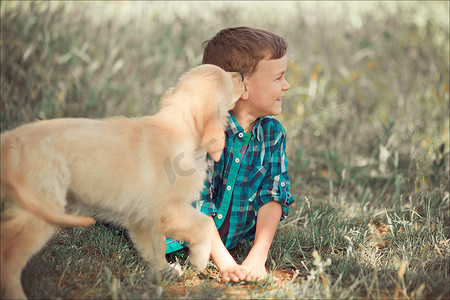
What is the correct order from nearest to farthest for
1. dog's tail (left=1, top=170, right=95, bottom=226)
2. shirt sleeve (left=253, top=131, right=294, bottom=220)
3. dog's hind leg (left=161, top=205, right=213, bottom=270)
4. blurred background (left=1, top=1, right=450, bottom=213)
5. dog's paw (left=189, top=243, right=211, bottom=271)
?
dog's tail (left=1, top=170, right=95, bottom=226) < dog's hind leg (left=161, top=205, right=213, bottom=270) < dog's paw (left=189, top=243, right=211, bottom=271) < shirt sleeve (left=253, top=131, right=294, bottom=220) < blurred background (left=1, top=1, right=450, bottom=213)

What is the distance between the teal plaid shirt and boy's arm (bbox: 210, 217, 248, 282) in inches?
8.9

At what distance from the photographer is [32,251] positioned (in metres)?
1.92

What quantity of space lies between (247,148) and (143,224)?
89 centimetres

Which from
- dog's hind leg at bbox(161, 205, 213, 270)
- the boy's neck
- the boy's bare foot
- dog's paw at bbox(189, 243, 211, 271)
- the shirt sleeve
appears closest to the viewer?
dog's hind leg at bbox(161, 205, 213, 270)

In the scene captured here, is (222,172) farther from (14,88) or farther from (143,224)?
(14,88)

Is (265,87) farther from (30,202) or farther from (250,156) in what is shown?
(30,202)

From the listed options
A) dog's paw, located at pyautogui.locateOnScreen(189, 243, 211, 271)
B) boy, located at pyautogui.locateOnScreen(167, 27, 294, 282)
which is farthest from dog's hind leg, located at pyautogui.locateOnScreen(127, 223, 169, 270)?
boy, located at pyautogui.locateOnScreen(167, 27, 294, 282)

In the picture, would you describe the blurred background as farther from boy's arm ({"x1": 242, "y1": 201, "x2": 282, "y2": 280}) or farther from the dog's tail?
the dog's tail

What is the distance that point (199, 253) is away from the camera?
245 cm

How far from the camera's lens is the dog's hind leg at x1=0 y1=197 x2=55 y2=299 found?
189 centimetres

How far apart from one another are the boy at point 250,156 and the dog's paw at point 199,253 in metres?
0.41

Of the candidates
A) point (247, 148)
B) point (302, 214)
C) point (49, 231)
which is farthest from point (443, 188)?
point (49, 231)

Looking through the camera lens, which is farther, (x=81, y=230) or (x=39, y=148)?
(x=81, y=230)

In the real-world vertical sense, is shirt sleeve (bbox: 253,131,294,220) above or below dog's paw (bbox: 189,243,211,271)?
above
